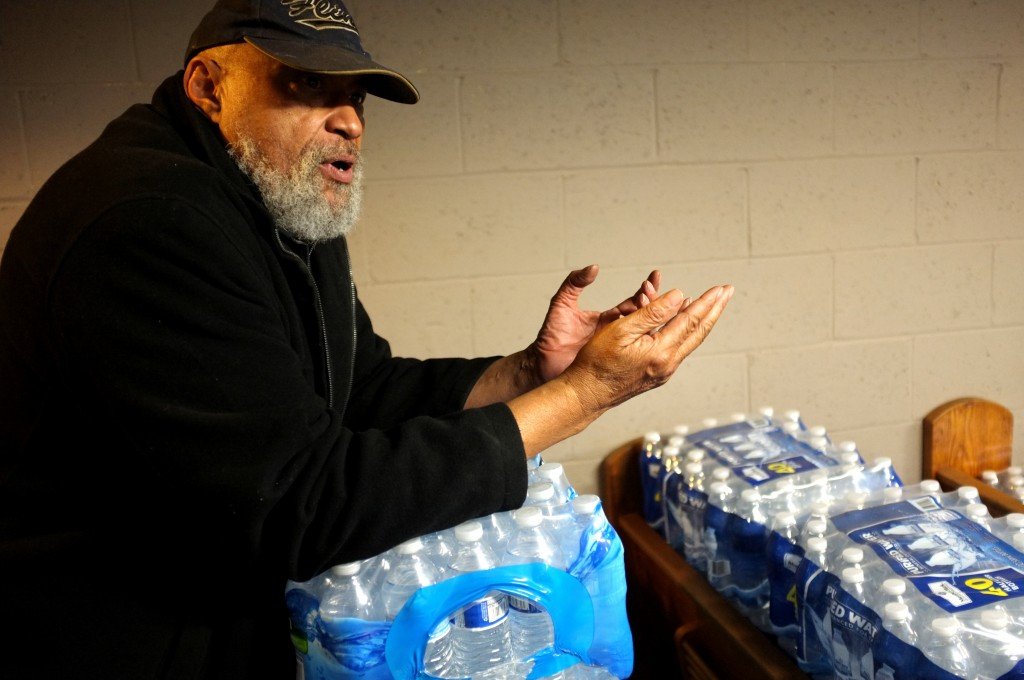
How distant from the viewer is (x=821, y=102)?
2066mm

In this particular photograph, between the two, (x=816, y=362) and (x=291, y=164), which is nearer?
(x=291, y=164)

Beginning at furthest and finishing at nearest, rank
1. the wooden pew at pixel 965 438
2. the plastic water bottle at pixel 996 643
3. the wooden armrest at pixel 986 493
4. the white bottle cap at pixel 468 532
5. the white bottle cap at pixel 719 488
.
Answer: the wooden pew at pixel 965 438 < the wooden armrest at pixel 986 493 < the white bottle cap at pixel 719 488 < the white bottle cap at pixel 468 532 < the plastic water bottle at pixel 996 643

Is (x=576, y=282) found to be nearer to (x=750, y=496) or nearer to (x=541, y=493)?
(x=541, y=493)

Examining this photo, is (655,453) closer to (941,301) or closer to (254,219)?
(941,301)

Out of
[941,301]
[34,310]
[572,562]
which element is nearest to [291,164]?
[34,310]

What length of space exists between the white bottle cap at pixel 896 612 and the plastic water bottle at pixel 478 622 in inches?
21.1

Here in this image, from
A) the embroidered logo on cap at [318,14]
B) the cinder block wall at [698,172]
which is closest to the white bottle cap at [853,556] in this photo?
A: the cinder block wall at [698,172]

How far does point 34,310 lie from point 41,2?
1084 millimetres

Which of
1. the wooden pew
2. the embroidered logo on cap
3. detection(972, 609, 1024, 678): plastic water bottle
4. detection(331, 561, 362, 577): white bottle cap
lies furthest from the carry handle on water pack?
the wooden pew

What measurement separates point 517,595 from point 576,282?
587 mm

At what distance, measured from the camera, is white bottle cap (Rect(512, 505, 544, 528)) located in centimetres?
118

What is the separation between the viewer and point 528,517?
1186 millimetres

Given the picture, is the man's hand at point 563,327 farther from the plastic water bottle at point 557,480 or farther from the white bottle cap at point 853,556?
the white bottle cap at point 853,556

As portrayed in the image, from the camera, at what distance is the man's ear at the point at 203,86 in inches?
46.3
